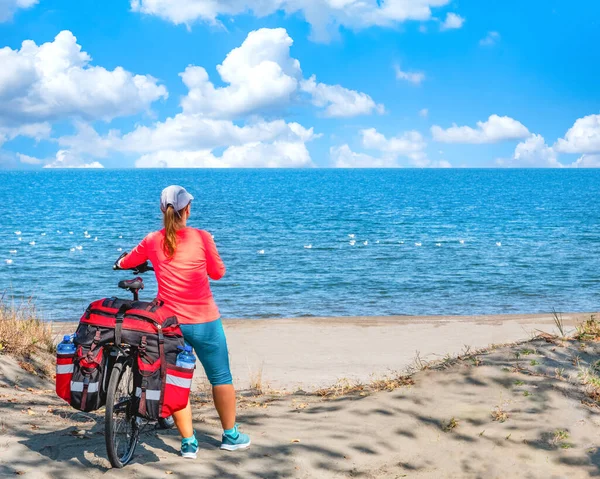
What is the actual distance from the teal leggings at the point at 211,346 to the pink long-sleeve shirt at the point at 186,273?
0.06 m

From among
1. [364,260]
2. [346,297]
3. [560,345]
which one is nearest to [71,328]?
[346,297]

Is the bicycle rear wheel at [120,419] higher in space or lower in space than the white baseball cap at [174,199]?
lower

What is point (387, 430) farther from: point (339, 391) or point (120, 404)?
point (120, 404)

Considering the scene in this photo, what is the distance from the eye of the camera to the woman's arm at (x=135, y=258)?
551cm

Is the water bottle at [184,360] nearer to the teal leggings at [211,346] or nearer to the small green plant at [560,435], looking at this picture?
the teal leggings at [211,346]

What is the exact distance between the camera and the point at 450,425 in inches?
261

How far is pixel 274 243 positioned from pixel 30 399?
105ft

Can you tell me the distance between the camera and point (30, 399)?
7.75 metres

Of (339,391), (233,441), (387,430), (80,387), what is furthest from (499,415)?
(80,387)

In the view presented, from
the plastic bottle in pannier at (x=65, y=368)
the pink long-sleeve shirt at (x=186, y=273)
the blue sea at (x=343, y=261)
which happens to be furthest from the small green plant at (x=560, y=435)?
the blue sea at (x=343, y=261)

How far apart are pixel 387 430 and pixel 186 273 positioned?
A: 273cm

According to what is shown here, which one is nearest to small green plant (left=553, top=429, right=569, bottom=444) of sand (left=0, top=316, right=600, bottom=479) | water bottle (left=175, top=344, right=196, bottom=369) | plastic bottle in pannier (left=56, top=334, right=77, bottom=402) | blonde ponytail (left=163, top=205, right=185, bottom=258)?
sand (left=0, top=316, right=600, bottom=479)

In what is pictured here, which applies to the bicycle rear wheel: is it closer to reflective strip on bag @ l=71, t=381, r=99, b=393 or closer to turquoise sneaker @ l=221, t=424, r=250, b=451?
reflective strip on bag @ l=71, t=381, r=99, b=393

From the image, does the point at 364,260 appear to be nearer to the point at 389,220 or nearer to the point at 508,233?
the point at 508,233
